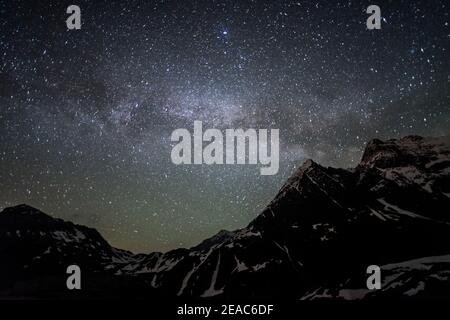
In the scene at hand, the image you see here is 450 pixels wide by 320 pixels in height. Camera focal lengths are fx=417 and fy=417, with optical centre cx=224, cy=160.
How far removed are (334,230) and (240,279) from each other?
48.9m

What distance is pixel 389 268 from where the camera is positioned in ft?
424

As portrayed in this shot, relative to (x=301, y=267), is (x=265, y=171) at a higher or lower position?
higher

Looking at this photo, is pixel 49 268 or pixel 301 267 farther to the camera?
pixel 49 268

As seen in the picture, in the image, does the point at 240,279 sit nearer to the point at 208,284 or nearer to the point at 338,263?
the point at 208,284

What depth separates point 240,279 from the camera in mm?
147000
